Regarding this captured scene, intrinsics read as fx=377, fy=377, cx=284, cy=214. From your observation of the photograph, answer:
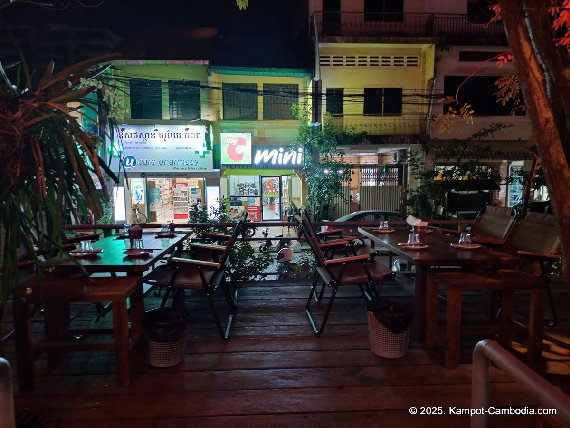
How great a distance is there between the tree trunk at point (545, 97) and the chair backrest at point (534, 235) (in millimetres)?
2042

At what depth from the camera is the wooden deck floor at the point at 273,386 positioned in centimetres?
215

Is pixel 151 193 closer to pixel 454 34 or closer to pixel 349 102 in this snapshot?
pixel 349 102

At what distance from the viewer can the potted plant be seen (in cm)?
164

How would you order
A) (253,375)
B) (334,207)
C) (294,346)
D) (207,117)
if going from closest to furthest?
(253,375)
(294,346)
(334,207)
(207,117)

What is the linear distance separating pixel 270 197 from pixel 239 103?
3304 mm

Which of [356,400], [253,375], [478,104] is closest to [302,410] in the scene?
[356,400]

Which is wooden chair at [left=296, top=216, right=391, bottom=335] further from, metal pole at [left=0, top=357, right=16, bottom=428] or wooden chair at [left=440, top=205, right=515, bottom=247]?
metal pole at [left=0, top=357, right=16, bottom=428]

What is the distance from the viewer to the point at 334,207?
11367mm

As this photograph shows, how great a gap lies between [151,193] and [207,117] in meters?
3.27

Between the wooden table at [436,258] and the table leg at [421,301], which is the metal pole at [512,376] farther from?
the table leg at [421,301]

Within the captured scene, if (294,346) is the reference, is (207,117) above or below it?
above

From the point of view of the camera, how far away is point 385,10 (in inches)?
505

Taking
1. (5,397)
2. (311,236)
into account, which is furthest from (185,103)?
(5,397)

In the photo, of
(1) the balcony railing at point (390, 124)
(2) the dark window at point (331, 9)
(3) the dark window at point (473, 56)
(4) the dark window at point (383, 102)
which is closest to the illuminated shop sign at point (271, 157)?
(1) the balcony railing at point (390, 124)
